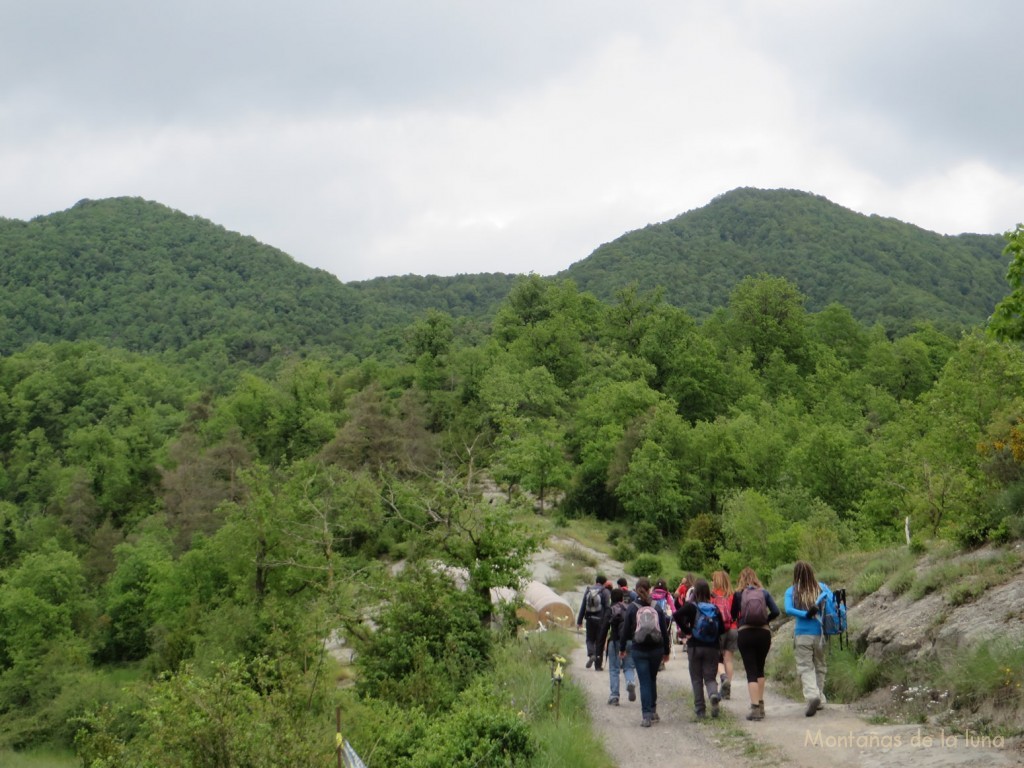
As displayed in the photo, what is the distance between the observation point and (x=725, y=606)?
34.7ft

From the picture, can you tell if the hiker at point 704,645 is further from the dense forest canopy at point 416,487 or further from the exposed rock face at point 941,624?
the dense forest canopy at point 416,487

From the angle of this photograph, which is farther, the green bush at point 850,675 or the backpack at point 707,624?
the green bush at point 850,675

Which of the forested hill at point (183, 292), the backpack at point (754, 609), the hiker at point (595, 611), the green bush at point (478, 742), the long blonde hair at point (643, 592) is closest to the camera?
the green bush at point (478, 742)

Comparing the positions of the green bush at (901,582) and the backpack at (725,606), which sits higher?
the backpack at (725,606)

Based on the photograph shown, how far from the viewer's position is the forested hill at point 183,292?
4712 inches

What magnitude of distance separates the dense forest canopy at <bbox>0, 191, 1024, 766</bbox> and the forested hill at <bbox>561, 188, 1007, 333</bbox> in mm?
34426

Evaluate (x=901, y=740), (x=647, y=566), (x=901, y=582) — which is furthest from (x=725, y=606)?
(x=647, y=566)

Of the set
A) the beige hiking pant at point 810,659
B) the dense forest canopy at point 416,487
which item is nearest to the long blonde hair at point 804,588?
the beige hiking pant at point 810,659

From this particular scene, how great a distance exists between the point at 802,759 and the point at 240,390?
199ft

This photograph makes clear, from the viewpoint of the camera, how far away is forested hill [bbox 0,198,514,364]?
120 metres

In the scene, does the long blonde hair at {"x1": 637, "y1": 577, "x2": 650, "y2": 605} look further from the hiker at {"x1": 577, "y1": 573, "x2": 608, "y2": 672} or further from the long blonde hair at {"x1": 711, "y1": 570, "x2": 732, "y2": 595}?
the hiker at {"x1": 577, "y1": 573, "x2": 608, "y2": 672}

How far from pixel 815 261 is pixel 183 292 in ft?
326

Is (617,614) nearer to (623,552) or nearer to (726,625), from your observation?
(726,625)

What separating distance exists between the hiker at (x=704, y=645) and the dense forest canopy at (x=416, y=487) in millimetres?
2706
